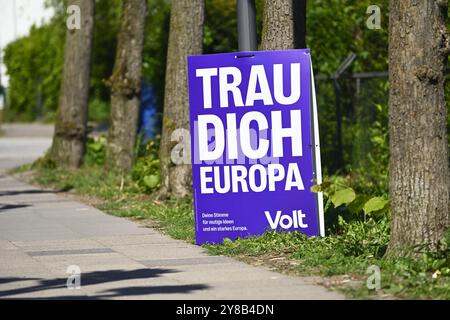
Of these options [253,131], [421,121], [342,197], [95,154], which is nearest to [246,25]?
[253,131]

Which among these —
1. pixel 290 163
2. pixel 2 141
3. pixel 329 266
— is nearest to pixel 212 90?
pixel 290 163

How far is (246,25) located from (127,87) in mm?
7768

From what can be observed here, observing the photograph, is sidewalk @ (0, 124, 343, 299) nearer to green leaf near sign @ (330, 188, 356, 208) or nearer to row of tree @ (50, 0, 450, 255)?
row of tree @ (50, 0, 450, 255)

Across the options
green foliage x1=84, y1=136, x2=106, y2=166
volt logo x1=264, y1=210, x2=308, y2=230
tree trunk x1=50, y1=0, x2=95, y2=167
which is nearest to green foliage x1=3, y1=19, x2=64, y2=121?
green foliage x1=84, y1=136, x2=106, y2=166

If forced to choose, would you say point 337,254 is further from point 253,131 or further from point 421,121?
point 253,131

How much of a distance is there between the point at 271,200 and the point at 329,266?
1870 millimetres

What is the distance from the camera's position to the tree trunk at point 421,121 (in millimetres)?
9617

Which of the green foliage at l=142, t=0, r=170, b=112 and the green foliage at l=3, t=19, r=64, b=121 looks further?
the green foliage at l=3, t=19, r=64, b=121

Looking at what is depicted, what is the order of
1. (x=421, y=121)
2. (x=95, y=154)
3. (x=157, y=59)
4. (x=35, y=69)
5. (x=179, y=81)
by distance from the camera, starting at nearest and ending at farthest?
1. (x=421, y=121)
2. (x=179, y=81)
3. (x=95, y=154)
4. (x=157, y=59)
5. (x=35, y=69)

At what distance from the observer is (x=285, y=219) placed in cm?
1163

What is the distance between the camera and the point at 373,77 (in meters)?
18.6

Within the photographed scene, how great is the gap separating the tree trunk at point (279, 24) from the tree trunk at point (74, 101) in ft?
33.2
